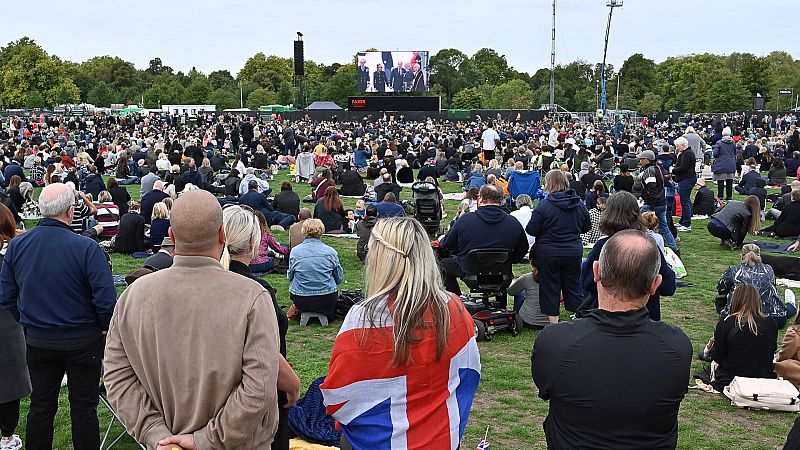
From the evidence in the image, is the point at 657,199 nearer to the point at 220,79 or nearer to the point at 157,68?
the point at 220,79

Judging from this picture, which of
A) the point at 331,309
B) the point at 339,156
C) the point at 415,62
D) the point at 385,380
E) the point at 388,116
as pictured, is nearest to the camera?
the point at 385,380

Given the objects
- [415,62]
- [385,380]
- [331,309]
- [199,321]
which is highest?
[415,62]

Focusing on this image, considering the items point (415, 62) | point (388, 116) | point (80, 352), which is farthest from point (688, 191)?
point (415, 62)

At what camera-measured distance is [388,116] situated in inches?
2090

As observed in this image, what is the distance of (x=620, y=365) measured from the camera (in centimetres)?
277

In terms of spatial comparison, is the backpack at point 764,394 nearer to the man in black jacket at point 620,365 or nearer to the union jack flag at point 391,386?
the man in black jacket at point 620,365

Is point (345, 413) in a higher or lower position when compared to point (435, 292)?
lower

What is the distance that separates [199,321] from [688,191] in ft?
44.3

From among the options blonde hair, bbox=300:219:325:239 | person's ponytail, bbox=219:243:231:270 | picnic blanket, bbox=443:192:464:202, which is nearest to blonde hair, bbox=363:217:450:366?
person's ponytail, bbox=219:243:231:270

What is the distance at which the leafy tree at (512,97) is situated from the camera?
77.4 metres

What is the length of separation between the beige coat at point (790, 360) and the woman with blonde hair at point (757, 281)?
2.96ft

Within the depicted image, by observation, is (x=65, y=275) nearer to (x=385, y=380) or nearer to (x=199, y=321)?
(x=199, y=321)

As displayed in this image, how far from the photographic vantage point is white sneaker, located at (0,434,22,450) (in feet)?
17.6

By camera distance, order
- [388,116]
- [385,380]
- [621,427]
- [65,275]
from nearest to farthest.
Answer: [621,427]
[385,380]
[65,275]
[388,116]
